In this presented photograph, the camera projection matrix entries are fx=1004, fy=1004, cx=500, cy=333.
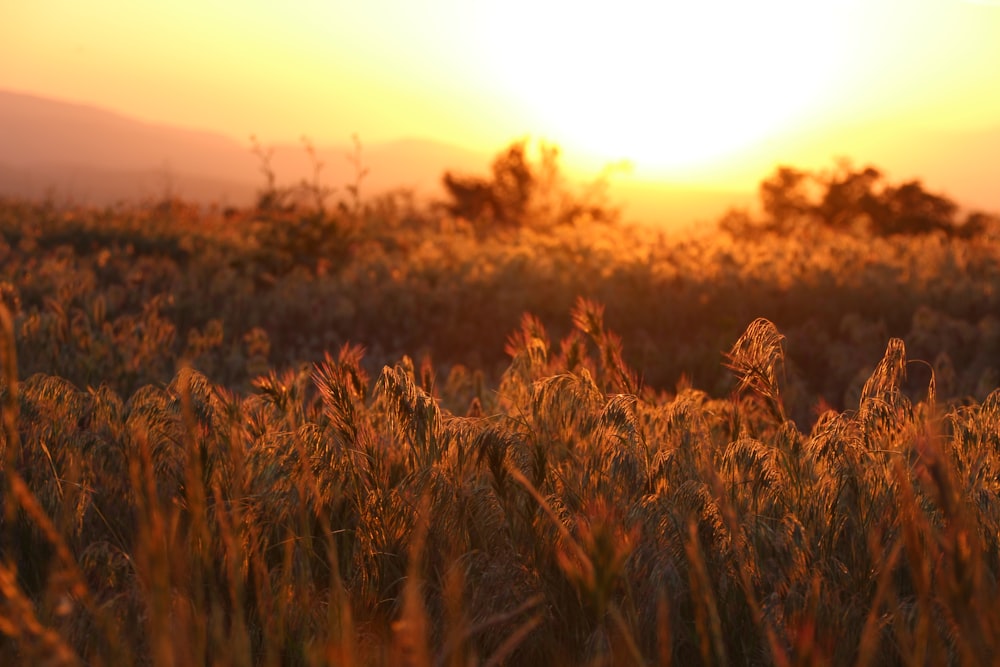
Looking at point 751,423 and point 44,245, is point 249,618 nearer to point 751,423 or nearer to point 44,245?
point 751,423

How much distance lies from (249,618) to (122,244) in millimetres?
10253

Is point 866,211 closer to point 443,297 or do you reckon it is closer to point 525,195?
point 525,195

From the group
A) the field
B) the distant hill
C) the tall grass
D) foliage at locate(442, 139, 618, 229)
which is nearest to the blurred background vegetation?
the field

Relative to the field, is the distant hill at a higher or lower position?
lower

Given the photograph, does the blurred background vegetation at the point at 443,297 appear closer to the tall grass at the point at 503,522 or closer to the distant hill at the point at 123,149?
the tall grass at the point at 503,522

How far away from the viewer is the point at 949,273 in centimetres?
1066

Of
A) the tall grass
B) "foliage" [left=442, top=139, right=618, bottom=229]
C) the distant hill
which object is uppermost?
the tall grass

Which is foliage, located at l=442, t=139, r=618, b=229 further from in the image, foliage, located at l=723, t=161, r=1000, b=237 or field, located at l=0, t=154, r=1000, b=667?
field, located at l=0, t=154, r=1000, b=667

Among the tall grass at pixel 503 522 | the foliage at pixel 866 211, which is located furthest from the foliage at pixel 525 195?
the tall grass at pixel 503 522

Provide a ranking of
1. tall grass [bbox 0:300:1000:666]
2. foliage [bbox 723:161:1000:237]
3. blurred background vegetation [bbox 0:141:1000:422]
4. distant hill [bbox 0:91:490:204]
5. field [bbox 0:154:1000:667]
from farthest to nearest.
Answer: distant hill [bbox 0:91:490:204], foliage [bbox 723:161:1000:237], blurred background vegetation [bbox 0:141:1000:422], tall grass [bbox 0:300:1000:666], field [bbox 0:154:1000:667]

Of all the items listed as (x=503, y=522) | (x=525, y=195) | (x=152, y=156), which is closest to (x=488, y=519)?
(x=503, y=522)

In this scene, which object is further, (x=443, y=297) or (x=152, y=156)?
(x=152, y=156)

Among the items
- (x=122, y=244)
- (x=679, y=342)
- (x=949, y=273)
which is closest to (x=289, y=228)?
(x=122, y=244)

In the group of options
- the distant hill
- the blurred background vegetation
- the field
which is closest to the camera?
the field
